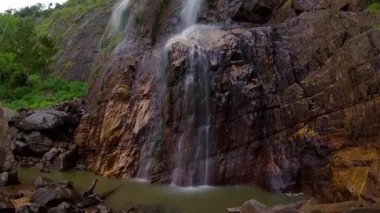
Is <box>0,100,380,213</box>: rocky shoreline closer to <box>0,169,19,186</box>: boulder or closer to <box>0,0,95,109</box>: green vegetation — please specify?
<box>0,169,19,186</box>: boulder

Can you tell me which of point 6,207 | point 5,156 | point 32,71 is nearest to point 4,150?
point 5,156

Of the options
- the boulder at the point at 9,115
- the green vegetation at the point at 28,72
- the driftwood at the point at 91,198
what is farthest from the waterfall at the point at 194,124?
the green vegetation at the point at 28,72

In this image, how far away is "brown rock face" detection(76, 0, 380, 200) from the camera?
19.8m

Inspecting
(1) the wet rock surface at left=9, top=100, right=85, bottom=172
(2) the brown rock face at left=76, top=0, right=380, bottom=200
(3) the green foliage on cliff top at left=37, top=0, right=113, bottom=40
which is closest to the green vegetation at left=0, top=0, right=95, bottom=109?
(3) the green foliage on cliff top at left=37, top=0, right=113, bottom=40

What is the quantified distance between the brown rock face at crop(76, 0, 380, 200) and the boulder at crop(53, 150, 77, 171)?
Result: 0.93 m

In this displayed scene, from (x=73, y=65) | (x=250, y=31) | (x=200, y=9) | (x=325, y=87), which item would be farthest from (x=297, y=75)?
(x=73, y=65)

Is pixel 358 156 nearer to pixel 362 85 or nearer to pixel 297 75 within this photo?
pixel 362 85

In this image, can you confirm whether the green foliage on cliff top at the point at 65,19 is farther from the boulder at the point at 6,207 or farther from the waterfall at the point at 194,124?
the boulder at the point at 6,207

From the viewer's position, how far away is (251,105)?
74.7 feet

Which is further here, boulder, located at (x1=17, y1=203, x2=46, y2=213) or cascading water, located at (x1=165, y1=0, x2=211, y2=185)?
cascading water, located at (x1=165, y1=0, x2=211, y2=185)

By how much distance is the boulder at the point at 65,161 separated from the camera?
24.9 metres

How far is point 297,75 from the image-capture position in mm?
22766

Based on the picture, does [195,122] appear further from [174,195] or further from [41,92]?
[41,92]

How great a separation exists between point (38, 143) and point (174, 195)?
11.3 metres
